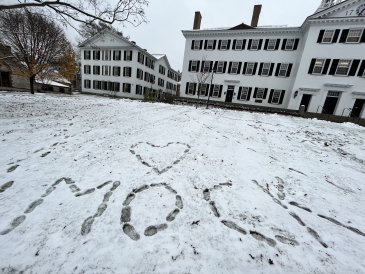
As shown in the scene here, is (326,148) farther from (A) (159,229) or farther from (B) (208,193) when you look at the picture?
(A) (159,229)

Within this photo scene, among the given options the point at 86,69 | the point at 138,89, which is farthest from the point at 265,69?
the point at 86,69

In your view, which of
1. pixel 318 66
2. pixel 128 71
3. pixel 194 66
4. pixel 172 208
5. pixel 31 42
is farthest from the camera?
pixel 128 71

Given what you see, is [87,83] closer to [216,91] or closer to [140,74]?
[140,74]

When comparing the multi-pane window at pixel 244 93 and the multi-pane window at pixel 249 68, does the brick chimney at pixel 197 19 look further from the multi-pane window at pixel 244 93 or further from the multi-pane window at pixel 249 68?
the multi-pane window at pixel 244 93

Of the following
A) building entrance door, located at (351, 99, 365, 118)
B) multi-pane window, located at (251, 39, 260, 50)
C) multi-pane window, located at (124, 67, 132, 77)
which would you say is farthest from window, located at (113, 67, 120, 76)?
building entrance door, located at (351, 99, 365, 118)

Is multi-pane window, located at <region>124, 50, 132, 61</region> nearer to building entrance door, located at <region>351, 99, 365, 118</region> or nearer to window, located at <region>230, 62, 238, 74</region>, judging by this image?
window, located at <region>230, 62, 238, 74</region>

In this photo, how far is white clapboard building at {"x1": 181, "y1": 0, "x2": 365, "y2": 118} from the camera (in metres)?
15.1

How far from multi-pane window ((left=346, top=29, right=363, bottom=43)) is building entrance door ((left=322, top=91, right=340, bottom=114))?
492cm

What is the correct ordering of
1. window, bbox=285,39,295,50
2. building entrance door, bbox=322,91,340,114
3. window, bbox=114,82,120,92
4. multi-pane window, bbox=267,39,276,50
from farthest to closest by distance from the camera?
window, bbox=114,82,120,92 → multi-pane window, bbox=267,39,276,50 → window, bbox=285,39,295,50 → building entrance door, bbox=322,91,340,114

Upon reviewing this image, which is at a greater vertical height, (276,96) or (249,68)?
(249,68)

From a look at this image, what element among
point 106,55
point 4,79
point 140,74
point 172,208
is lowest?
point 172,208

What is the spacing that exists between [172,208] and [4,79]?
99.9 feet

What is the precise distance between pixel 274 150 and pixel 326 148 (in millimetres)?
2154

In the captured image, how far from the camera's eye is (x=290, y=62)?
1791 centimetres
